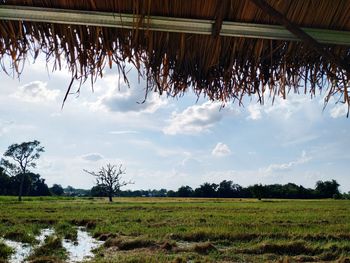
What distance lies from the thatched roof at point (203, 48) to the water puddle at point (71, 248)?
6697mm

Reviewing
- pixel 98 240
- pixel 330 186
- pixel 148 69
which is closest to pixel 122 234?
pixel 98 240

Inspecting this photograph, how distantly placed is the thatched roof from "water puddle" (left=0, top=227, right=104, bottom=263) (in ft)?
22.0

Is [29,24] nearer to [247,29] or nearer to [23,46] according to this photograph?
[23,46]

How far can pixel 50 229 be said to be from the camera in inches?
527

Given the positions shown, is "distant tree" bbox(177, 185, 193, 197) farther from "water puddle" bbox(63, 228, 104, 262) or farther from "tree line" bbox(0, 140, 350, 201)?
"water puddle" bbox(63, 228, 104, 262)

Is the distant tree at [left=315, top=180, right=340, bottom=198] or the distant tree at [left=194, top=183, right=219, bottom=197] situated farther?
the distant tree at [left=194, top=183, right=219, bottom=197]

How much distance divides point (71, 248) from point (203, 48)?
856 centimetres

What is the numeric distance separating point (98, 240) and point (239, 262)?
15.2 feet

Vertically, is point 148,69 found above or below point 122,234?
above

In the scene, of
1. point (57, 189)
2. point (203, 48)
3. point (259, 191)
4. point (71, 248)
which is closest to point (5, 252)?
point (71, 248)

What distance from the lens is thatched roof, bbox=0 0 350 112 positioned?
1663 mm

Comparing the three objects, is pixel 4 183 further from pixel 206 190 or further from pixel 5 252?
pixel 5 252

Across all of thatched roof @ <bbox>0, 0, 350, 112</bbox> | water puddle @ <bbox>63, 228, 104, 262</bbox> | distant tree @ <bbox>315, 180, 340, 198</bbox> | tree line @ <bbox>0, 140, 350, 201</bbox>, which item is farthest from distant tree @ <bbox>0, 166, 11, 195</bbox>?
thatched roof @ <bbox>0, 0, 350, 112</bbox>

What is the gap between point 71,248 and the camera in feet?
30.9
